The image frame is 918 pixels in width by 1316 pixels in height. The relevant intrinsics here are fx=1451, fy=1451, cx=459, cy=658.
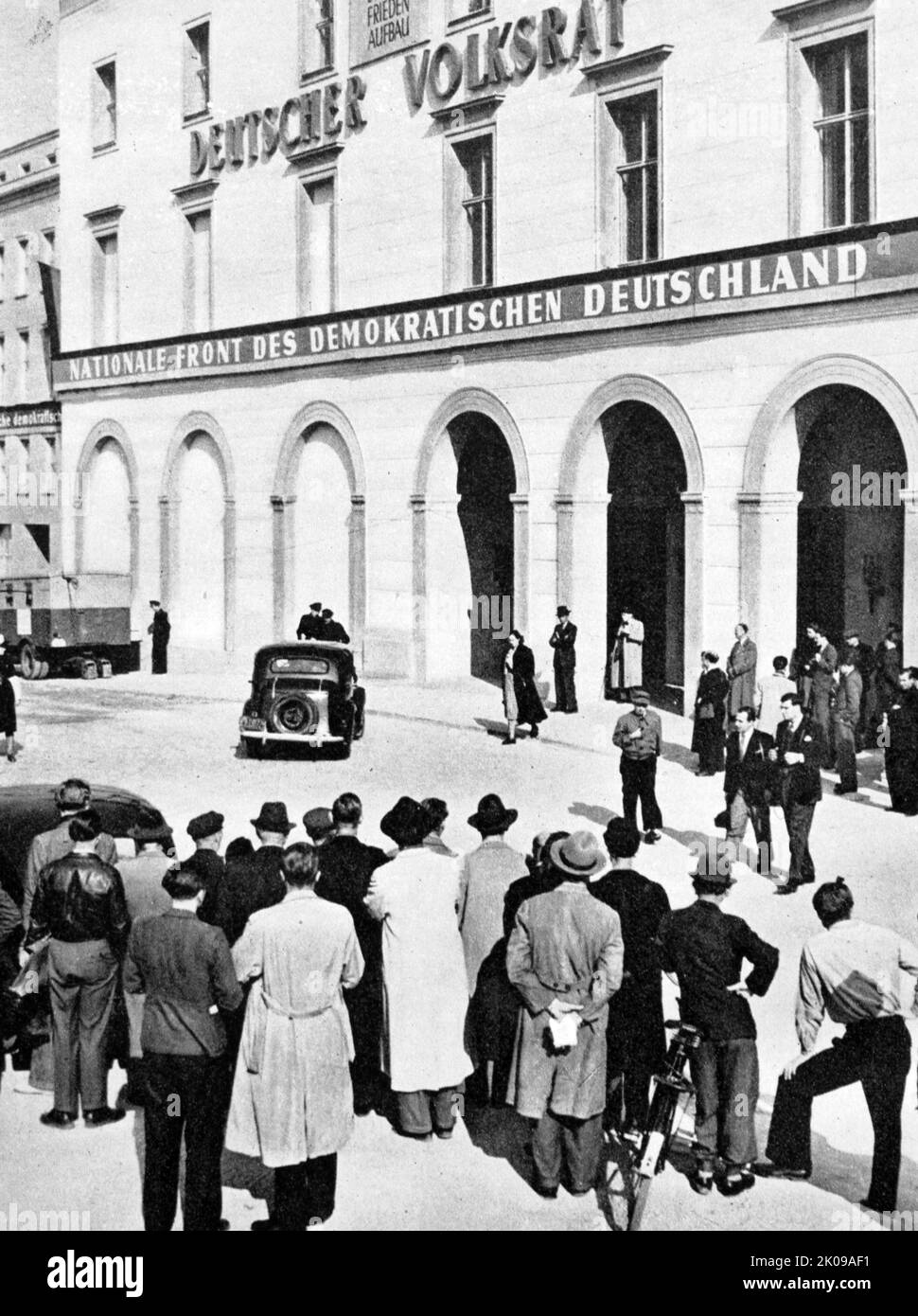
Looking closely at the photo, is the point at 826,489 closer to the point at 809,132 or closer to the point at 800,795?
the point at 809,132

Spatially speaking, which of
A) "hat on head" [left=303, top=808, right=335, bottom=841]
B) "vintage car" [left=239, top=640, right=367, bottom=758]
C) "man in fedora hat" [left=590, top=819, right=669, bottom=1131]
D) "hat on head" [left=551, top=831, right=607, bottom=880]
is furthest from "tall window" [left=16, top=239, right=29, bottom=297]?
"hat on head" [left=551, top=831, right=607, bottom=880]

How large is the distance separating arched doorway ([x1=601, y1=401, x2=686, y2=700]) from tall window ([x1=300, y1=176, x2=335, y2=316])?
12.7 ft

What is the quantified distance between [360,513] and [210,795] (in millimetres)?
6072

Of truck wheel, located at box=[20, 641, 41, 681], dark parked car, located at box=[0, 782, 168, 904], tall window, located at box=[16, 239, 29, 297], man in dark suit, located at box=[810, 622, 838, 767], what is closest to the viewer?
dark parked car, located at box=[0, 782, 168, 904]

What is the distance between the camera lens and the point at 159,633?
17969 mm

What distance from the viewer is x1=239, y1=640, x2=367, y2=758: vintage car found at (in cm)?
1480

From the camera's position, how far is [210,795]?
43.3 ft

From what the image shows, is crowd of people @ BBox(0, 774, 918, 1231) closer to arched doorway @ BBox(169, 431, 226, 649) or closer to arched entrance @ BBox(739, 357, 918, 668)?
arched entrance @ BBox(739, 357, 918, 668)

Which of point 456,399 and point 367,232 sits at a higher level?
point 367,232

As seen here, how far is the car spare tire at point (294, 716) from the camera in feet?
48.5

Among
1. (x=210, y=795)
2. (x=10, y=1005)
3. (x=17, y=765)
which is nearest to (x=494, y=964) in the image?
(x=10, y=1005)
